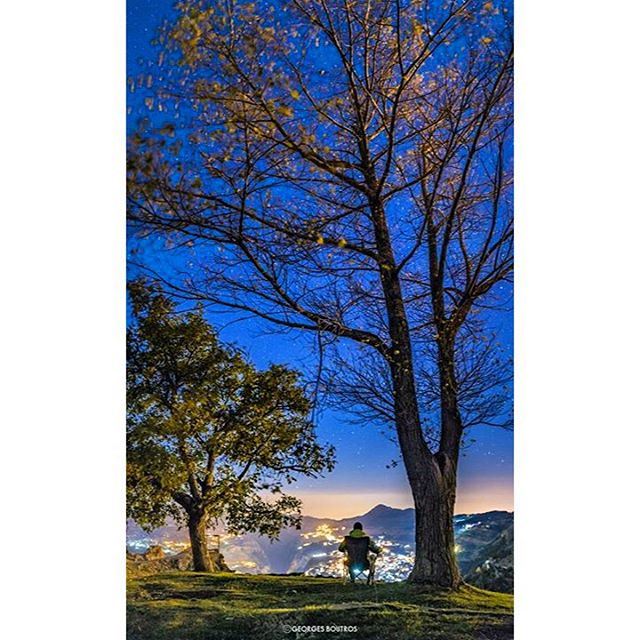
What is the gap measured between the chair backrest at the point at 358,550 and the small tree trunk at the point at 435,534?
275 mm

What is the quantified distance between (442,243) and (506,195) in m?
0.45

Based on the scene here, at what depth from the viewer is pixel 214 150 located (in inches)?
207

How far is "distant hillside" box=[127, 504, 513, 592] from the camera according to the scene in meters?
5.21

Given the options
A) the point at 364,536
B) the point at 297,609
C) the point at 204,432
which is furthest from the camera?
the point at 204,432

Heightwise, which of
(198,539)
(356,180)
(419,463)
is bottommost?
(198,539)

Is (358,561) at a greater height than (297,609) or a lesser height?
greater

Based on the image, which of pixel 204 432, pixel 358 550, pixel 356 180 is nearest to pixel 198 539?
pixel 204 432

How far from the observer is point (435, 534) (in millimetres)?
5281

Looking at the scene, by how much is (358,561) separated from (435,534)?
447 mm

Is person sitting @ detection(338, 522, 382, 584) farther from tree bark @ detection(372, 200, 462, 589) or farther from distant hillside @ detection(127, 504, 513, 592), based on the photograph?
tree bark @ detection(372, 200, 462, 589)

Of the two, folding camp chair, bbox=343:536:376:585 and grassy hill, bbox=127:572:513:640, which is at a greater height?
folding camp chair, bbox=343:536:376:585

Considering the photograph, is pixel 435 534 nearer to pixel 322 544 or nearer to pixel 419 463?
pixel 419 463

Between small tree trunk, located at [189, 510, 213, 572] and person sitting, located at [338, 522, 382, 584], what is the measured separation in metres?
0.74

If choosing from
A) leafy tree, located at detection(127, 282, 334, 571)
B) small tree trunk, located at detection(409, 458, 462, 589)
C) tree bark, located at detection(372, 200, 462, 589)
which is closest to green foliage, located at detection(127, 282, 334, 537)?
leafy tree, located at detection(127, 282, 334, 571)
